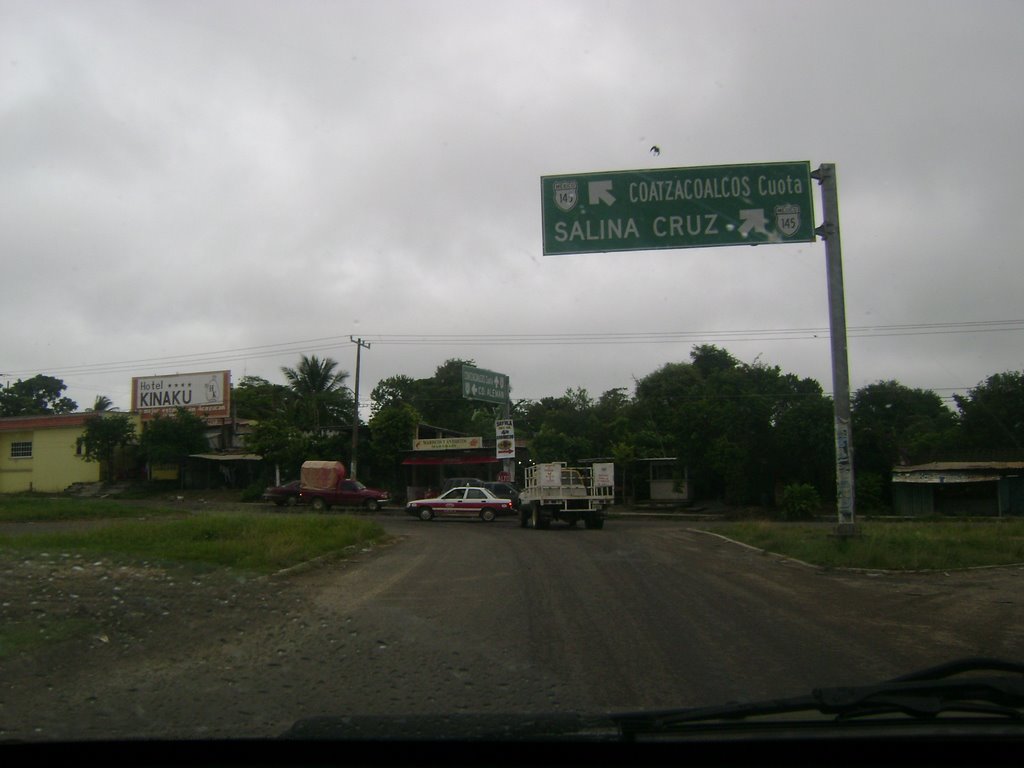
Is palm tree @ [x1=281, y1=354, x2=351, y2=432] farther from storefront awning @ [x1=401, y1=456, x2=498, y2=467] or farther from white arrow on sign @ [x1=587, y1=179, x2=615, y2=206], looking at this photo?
white arrow on sign @ [x1=587, y1=179, x2=615, y2=206]

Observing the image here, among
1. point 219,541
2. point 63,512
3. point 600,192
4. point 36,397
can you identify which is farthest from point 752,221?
point 36,397

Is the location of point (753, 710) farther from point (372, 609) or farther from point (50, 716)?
point (372, 609)

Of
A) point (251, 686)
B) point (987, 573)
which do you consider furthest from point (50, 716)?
point (987, 573)

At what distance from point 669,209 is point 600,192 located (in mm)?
1154

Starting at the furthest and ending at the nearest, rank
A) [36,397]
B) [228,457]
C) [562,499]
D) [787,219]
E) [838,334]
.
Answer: [36,397], [228,457], [562,499], [838,334], [787,219]

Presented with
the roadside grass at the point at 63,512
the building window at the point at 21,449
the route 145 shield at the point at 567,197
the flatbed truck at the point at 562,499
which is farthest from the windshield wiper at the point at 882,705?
the building window at the point at 21,449

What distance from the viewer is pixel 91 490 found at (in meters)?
49.5

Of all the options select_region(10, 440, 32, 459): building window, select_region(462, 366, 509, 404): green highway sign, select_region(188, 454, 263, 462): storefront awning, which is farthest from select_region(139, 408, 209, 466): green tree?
select_region(462, 366, 509, 404): green highway sign

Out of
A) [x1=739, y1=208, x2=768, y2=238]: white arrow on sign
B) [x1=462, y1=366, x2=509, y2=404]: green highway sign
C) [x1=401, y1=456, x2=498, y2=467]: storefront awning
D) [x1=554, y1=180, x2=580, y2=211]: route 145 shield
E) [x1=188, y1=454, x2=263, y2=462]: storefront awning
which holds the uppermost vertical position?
[x1=554, y1=180, x2=580, y2=211]: route 145 shield

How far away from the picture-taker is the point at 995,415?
1804 inches

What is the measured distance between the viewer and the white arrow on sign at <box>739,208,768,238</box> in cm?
1395

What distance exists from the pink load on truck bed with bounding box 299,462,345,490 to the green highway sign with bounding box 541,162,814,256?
28.2m

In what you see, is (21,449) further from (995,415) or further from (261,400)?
(995,415)

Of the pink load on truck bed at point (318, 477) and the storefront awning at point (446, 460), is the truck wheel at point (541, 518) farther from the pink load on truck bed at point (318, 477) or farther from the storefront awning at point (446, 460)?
the storefront awning at point (446, 460)
